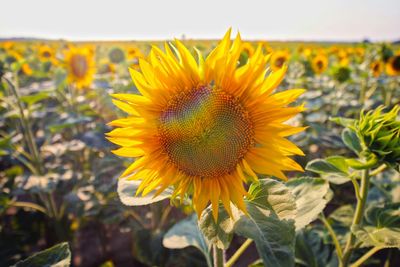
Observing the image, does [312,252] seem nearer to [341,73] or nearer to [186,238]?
[186,238]

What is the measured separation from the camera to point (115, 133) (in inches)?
51.9

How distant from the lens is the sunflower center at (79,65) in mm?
5066

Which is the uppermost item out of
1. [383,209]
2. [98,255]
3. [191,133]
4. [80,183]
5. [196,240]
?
[191,133]

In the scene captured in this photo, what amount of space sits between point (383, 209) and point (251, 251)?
199 cm

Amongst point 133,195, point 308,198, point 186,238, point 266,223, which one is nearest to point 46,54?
point 186,238

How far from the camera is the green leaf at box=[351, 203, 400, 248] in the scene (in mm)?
1501

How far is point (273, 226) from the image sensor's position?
1255 mm

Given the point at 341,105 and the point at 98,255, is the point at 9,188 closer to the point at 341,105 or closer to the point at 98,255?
the point at 98,255

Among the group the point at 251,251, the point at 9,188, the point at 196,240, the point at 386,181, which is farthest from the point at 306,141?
the point at 9,188

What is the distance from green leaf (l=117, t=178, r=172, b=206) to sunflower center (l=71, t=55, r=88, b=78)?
3926mm

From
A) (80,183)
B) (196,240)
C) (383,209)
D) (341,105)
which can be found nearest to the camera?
(383,209)

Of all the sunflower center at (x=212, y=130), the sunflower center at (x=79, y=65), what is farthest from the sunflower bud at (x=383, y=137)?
the sunflower center at (x=79, y=65)

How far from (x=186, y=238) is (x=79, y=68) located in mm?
3925

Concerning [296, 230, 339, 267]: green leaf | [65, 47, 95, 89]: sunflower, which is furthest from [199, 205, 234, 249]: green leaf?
[65, 47, 95, 89]: sunflower
